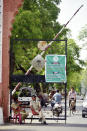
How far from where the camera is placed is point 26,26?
37.7 m

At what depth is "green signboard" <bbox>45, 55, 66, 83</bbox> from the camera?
2181cm

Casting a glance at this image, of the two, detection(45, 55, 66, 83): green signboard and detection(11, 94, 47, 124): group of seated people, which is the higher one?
→ detection(45, 55, 66, 83): green signboard

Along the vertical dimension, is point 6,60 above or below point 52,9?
below

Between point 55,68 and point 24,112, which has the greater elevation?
point 55,68

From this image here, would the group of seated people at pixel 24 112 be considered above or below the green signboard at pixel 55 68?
below

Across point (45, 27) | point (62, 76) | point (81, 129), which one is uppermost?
point (45, 27)

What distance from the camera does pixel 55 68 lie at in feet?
72.0

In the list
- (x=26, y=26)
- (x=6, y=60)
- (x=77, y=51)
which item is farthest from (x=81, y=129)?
(x=77, y=51)

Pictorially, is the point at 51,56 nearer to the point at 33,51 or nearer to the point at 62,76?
the point at 62,76

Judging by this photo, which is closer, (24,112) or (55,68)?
(55,68)

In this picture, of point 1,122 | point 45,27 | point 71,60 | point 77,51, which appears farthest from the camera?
point 77,51

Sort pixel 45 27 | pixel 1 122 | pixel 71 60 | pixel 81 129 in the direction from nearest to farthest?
1. pixel 81 129
2. pixel 1 122
3. pixel 45 27
4. pixel 71 60

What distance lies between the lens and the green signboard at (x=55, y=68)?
21.8m

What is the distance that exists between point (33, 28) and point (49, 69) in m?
16.2
